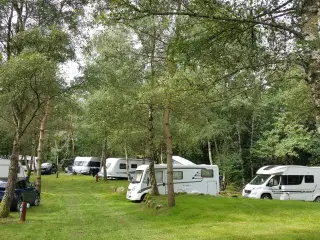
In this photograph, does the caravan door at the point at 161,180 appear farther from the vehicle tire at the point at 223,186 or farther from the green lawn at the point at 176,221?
the vehicle tire at the point at 223,186

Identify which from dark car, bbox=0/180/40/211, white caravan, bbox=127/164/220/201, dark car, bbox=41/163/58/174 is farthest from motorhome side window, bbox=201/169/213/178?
dark car, bbox=41/163/58/174

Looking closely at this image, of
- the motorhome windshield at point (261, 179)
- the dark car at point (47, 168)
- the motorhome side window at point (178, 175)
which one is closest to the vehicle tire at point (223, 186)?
the motorhome windshield at point (261, 179)

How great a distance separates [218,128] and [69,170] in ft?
79.8

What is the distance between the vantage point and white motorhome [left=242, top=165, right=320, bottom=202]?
23344 mm

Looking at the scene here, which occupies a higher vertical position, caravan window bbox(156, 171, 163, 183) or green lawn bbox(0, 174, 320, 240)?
caravan window bbox(156, 171, 163, 183)

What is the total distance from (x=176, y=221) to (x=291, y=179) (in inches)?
494

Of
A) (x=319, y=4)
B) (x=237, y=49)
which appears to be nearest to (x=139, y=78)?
(x=237, y=49)

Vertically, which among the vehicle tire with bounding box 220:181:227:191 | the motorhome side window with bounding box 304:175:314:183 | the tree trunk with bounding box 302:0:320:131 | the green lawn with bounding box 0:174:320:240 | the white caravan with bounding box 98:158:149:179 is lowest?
the green lawn with bounding box 0:174:320:240

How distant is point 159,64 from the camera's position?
54.4 ft

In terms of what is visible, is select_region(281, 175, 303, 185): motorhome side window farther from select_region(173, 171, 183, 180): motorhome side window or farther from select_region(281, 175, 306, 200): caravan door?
select_region(173, 171, 183, 180): motorhome side window

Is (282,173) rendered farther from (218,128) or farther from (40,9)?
(40,9)

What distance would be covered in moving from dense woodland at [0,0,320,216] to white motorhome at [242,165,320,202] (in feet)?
13.3

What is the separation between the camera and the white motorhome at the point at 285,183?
2334 centimetres

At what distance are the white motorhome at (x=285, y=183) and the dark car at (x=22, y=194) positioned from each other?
12.7 meters
